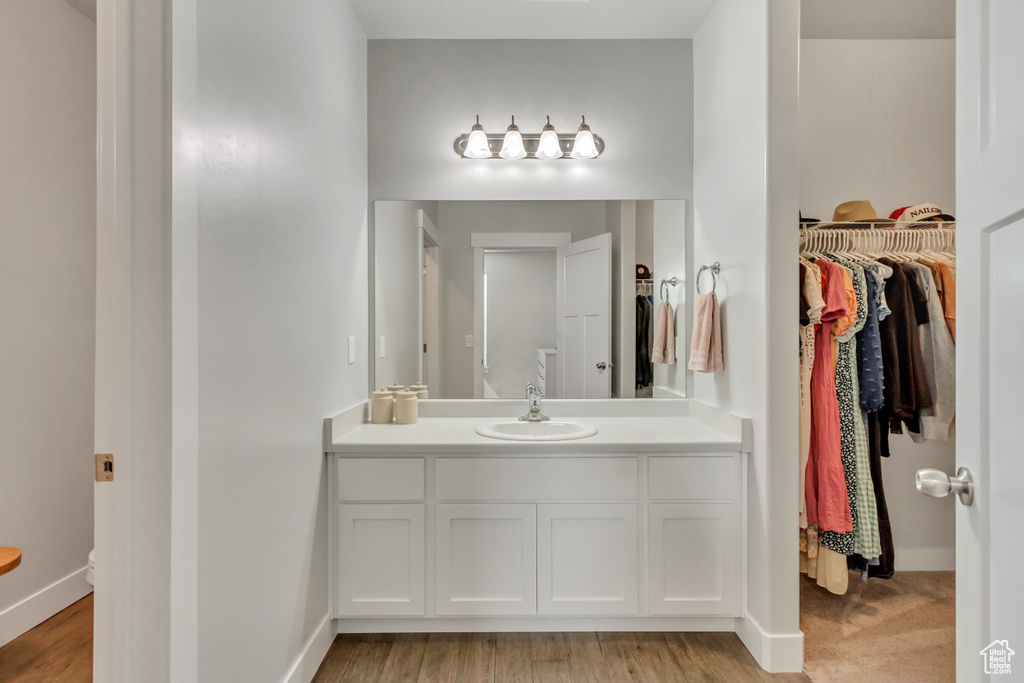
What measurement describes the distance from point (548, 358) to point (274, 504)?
1457 mm

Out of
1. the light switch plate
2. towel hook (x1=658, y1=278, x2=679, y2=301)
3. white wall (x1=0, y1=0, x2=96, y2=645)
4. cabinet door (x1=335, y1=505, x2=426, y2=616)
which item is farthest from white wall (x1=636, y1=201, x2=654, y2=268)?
white wall (x1=0, y1=0, x2=96, y2=645)

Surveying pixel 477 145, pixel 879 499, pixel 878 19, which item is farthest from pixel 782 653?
pixel 878 19

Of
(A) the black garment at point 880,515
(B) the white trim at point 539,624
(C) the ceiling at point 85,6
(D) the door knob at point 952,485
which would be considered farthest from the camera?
(C) the ceiling at point 85,6

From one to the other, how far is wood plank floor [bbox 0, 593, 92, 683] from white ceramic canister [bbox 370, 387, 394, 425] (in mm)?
1316

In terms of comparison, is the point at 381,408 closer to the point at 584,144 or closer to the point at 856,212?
the point at 584,144

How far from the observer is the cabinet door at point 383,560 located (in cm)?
209

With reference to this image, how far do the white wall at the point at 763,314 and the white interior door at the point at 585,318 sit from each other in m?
0.62

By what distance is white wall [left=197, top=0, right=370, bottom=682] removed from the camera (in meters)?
1.26

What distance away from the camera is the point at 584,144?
255cm

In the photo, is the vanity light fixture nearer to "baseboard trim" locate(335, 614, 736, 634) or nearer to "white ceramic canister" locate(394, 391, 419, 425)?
"white ceramic canister" locate(394, 391, 419, 425)

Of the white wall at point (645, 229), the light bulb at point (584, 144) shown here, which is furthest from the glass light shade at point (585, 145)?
the white wall at point (645, 229)

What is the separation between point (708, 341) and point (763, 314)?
354mm
